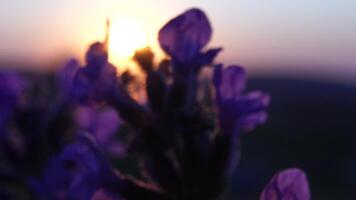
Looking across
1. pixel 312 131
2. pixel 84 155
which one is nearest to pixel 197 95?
pixel 84 155

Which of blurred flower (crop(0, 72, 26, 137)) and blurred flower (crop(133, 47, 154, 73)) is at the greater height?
blurred flower (crop(0, 72, 26, 137))

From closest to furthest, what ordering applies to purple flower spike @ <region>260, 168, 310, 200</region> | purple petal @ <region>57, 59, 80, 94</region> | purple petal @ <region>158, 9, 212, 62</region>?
purple flower spike @ <region>260, 168, 310, 200</region>
purple petal @ <region>158, 9, 212, 62</region>
purple petal @ <region>57, 59, 80, 94</region>

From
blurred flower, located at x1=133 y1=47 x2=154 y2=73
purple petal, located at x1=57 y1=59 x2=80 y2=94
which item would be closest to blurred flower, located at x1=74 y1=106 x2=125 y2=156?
purple petal, located at x1=57 y1=59 x2=80 y2=94

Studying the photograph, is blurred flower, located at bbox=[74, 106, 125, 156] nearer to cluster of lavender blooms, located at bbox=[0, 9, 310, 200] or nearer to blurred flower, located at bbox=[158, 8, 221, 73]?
cluster of lavender blooms, located at bbox=[0, 9, 310, 200]

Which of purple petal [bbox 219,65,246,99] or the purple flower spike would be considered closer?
the purple flower spike

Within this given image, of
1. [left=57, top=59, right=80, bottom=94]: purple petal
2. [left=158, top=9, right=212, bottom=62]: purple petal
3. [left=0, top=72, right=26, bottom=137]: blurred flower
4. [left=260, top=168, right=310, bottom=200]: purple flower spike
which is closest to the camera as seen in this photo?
[left=260, top=168, right=310, bottom=200]: purple flower spike

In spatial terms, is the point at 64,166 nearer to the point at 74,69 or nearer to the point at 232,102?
the point at 74,69

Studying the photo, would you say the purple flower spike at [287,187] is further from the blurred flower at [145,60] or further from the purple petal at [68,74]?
the purple petal at [68,74]
